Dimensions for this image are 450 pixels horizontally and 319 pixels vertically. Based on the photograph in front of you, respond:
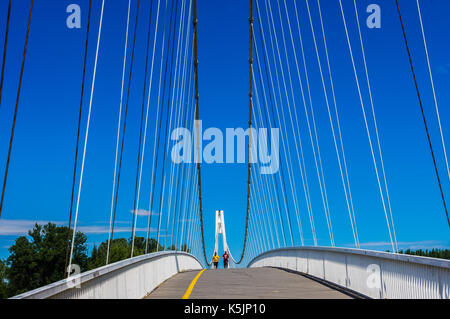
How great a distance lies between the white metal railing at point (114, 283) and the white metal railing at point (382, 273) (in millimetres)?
3820

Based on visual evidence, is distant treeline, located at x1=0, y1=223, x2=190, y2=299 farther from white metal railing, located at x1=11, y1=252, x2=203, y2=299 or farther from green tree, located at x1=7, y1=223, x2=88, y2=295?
white metal railing, located at x1=11, y1=252, x2=203, y2=299

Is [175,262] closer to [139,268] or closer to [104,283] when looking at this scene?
[139,268]

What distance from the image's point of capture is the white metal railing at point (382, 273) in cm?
562

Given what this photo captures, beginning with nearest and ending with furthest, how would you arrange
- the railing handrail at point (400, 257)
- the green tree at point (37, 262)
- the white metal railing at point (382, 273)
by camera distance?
the railing handrail at point (400, 257) < the white metal railing at point (382, 273) < the green tree at point (37, 262)

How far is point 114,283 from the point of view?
6.67 metres

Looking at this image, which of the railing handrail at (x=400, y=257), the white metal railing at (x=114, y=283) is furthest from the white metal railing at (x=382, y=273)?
the white metal railing at (x=114, y=283)

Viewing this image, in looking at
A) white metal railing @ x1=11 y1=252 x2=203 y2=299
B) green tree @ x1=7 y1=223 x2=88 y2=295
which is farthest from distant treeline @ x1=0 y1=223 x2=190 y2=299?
white metal railing @ x1=11 y1=252 x2=203 y2=299

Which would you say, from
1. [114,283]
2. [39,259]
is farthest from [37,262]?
[114,283]

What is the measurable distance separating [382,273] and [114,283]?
3.94 meters

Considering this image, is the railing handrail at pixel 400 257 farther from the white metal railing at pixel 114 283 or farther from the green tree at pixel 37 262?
the green tree at pixel 37 262

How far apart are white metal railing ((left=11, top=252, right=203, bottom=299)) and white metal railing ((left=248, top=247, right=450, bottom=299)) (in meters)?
3.82

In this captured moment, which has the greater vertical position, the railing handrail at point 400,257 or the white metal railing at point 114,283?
the railing handrail at point 400,257

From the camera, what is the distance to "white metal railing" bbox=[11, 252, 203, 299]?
444 centimetres

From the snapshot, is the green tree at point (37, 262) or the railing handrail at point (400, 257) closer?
the railing handrail at point (400, 257)
